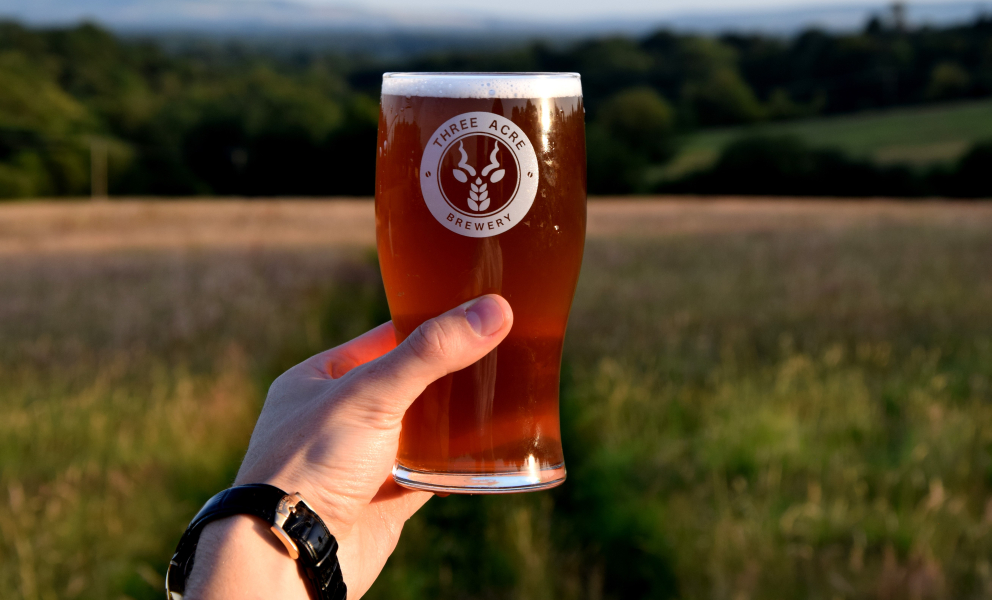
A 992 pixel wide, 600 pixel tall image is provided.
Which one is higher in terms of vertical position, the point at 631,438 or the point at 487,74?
the point at 487,74

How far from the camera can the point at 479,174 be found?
1658 mm

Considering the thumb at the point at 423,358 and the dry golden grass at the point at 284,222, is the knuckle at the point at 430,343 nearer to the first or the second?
the thumb at the point at 423,358

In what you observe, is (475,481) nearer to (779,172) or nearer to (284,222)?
(284,222)

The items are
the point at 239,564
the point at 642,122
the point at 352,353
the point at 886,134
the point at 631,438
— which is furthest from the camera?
the point at 642,122

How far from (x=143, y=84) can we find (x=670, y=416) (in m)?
60.0

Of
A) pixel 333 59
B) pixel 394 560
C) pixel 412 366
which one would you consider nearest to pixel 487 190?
pixel 412 366

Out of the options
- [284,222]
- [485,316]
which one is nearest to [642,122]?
[284,222]

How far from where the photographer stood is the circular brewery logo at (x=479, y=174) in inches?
65.4

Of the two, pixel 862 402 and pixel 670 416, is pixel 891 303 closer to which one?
pixel 862 402

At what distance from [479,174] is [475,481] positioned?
56 cm

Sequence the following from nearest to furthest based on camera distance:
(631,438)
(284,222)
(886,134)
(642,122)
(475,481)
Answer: (475,481)
(631,438)
(284,222)
(886,134)
(642,122)

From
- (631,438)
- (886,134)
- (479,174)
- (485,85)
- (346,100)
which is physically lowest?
(631,438)

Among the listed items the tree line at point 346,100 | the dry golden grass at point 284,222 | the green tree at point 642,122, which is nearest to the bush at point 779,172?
the tree line at point 346,100

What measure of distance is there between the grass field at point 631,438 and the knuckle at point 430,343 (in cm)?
159
